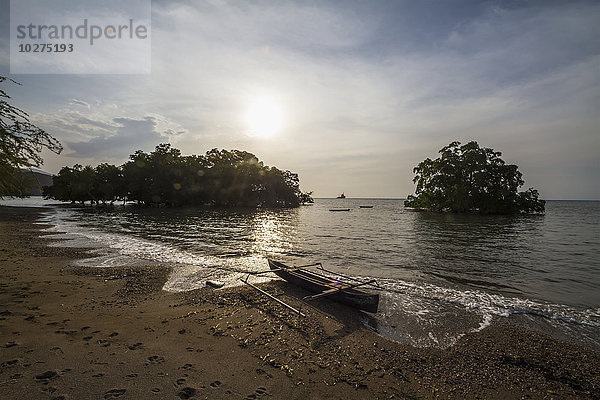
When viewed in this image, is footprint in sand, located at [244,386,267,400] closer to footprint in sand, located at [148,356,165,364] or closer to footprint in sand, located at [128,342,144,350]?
footprint in sand, located at [148,356,165,364]

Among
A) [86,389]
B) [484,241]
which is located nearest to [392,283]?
[86,389]

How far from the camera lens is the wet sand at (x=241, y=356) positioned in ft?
17.4

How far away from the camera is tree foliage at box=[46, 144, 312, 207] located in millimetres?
86375

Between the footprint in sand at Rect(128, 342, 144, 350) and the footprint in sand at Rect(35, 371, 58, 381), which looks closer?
the footprint in sand at Rect(35, 371, 58, 381)

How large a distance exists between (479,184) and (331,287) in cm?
7515

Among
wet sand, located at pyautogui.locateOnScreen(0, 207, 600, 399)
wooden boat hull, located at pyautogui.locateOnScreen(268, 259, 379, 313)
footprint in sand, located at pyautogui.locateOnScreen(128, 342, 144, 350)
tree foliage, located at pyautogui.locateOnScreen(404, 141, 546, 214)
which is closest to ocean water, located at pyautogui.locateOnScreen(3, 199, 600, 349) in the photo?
wooden boat hull, located at pyautogui.locateOnScreen(268, 259, 379, 313)

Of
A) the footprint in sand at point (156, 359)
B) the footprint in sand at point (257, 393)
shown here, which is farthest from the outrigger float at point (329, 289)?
the footprint in sand at point (156, 359)

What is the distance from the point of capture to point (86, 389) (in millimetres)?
4918

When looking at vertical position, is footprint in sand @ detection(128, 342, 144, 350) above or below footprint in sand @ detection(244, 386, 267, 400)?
above

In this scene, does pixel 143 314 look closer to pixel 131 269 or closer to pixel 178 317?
pixel 178 317

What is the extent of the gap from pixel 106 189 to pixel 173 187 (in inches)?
921

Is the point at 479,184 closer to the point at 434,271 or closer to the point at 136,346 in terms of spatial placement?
the point at 434,271

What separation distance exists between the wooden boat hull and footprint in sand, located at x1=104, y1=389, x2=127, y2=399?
6.72 metres

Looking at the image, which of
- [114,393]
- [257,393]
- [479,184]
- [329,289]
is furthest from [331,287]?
[479,184]
